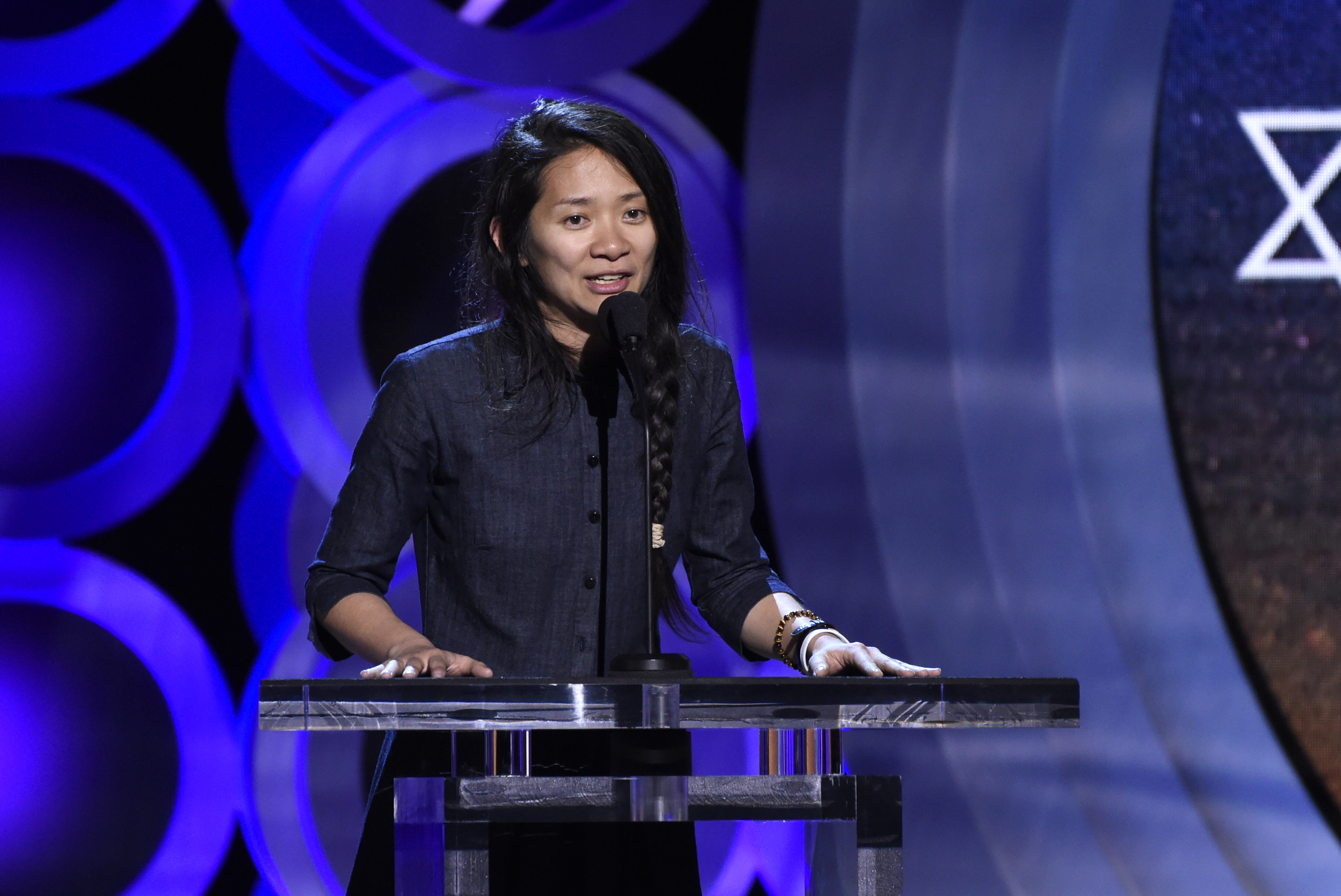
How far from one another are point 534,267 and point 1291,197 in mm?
1879

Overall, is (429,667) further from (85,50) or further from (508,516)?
(85,50)

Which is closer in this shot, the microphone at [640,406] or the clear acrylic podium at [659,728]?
the clear acrylic podium at [659,728]

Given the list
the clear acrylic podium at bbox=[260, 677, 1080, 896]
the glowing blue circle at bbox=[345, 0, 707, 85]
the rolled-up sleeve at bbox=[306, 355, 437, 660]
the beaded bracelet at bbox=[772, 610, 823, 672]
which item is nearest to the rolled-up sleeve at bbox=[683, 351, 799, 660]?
the beaded bracelet at bbox=[772, 610, 823, 672]

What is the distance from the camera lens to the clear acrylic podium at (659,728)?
1.03 meters

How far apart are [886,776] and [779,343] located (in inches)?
63.9

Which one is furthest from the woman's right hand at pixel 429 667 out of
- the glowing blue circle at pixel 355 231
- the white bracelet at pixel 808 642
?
the glowing blue circle at pixel 355 231

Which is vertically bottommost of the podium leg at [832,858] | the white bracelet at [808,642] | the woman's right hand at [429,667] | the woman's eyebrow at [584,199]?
the podium leg at [832,858]

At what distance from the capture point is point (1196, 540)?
108 inches

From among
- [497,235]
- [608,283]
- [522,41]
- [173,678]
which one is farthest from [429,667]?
[522,41]

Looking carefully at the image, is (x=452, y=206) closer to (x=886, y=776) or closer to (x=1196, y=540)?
(x=1196, y=540)

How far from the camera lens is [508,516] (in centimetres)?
157

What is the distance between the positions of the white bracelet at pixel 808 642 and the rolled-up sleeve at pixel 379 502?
1.53ft

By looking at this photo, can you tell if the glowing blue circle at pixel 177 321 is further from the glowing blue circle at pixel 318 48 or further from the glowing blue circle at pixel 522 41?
the glowing blue circle at pixel 522 41

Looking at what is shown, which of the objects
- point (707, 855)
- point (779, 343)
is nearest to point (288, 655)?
point (707, 855)
